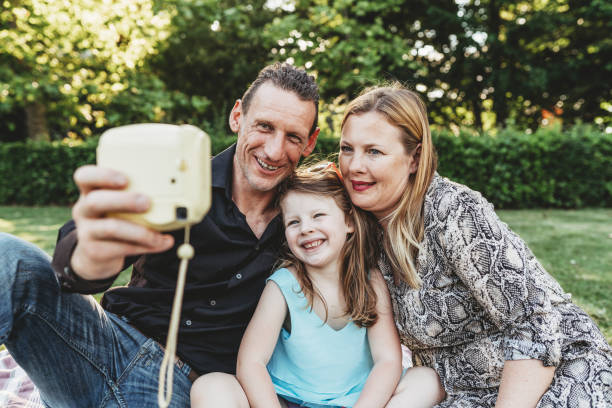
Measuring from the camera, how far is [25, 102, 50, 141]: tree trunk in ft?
40.8

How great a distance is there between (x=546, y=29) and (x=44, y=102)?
49.5 feet

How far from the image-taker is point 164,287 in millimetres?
2199

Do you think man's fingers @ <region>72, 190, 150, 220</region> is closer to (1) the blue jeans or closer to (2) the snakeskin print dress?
(1) the blue jeans

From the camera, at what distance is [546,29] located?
45.9 feet

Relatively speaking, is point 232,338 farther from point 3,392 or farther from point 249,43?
point 249,43

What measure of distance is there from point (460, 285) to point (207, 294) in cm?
121

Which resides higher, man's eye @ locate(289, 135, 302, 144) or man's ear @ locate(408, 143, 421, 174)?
man's eye @ locate(289, 135, 302, 144)

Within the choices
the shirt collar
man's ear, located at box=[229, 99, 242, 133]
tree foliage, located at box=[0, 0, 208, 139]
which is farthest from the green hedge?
the shirt collar

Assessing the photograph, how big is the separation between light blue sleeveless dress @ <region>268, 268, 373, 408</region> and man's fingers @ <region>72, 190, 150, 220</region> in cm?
115

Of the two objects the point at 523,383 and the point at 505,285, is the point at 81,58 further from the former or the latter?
the point at 523,383

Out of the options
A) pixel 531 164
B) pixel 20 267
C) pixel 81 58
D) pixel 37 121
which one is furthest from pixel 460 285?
pixel 37 121

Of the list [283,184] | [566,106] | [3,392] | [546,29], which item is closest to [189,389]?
[283,184]

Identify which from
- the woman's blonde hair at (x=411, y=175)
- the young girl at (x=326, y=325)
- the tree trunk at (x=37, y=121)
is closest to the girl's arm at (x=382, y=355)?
the young girl at (x=326, y=325)

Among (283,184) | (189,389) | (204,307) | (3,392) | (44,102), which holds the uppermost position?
(44,102)
